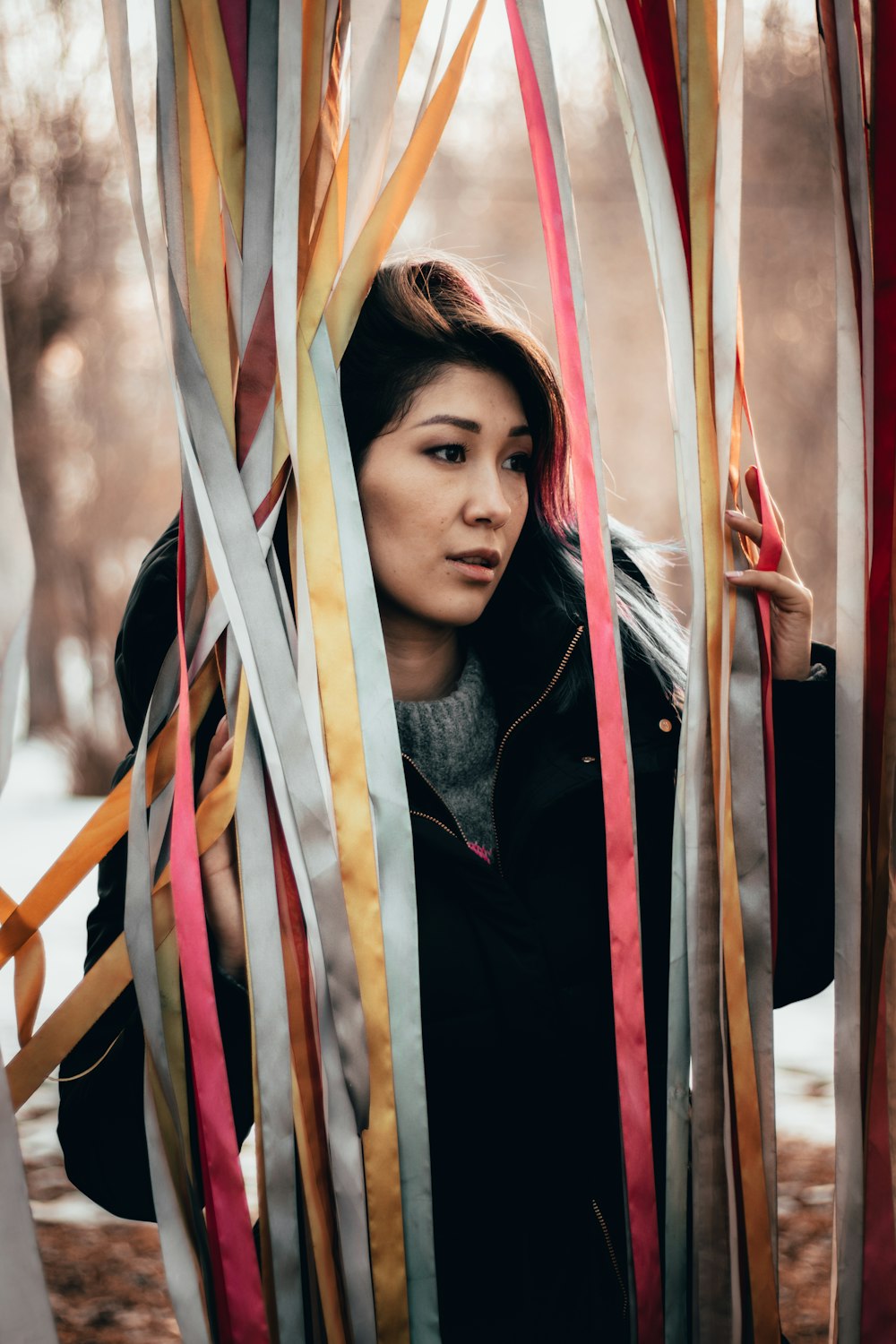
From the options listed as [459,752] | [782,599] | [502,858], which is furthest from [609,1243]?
[782,599]

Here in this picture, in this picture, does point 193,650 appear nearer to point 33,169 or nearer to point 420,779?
point 420,779

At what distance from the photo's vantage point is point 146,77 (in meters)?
0.60

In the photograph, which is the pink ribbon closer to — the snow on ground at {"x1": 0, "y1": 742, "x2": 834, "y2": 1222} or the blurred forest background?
the snow on ground at {"x1": 0, "y1": 742, "x2": 834, "y2": 1222}

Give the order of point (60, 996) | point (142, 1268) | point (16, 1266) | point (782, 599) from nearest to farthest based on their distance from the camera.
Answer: point (16, 1266)
point (782, 599)
point (142, 1268)
point (60, 996)

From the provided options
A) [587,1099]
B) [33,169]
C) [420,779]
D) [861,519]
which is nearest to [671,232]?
[861,519]

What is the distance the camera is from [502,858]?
2.86 ft

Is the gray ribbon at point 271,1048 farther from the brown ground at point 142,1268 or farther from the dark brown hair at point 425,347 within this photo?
the brown ground at point 142,1268

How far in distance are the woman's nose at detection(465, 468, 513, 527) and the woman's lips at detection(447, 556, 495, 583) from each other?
0.04 m

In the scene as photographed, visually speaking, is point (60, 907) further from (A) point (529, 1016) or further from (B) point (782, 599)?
(B) point (782, 599)

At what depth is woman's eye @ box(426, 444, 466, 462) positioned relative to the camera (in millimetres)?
858

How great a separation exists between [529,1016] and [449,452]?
485 mm

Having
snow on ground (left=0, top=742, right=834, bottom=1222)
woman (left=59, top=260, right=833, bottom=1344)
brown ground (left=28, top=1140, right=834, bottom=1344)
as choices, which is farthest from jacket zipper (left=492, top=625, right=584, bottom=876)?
brown ground (left=28, top=1140, right=834, bottom=1344)

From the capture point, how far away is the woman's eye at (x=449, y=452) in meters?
0.86

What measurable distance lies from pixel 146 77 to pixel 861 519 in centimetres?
51
